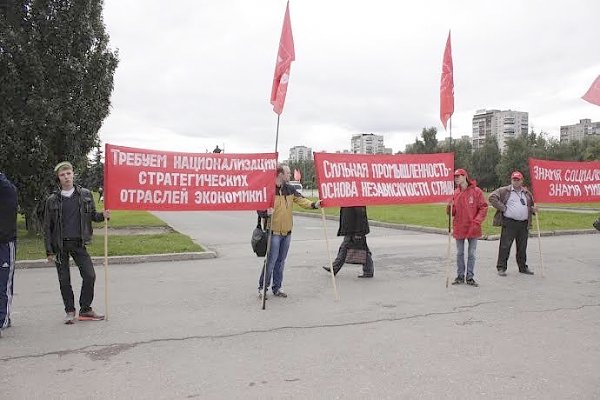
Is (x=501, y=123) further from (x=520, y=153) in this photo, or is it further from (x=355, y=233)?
(x=355, y=233)

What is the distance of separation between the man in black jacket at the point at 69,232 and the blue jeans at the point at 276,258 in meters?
2.14

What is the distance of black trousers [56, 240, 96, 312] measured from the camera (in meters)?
5.71

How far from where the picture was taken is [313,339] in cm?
505

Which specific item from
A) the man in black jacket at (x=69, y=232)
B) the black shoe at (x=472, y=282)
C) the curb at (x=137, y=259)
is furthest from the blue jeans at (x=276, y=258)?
the curb at (x=137, y=259)

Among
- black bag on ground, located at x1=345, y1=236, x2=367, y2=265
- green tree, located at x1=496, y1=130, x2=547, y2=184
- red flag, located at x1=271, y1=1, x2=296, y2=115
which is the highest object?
green tree, located at x1=496, y1=130, x2=547, y2=184

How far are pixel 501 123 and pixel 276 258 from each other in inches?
4854

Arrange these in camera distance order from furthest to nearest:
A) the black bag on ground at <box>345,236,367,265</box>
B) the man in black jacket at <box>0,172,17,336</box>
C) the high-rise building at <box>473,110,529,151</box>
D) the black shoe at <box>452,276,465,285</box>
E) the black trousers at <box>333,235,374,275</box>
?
the high-rise building at <box>473,110,529,151</box> < the black trousers at <box>333,235,374,275</box> < the black bag on ground at <box>345,236,367,265</box> < the black shoe at <box>452,276,465,285</box> < the man in black jacket at <box>0,172,17,336</box>

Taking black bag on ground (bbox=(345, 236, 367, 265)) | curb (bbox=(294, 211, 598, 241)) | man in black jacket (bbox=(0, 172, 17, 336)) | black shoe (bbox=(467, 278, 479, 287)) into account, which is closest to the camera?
man in black jacket (bbox=(0, 172, 17, 336))

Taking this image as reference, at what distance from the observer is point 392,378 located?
13.1 ft

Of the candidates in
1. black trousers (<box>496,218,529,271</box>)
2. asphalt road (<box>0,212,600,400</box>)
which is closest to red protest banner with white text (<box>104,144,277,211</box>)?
asphalt road (<box>0,212,600,400</box>)

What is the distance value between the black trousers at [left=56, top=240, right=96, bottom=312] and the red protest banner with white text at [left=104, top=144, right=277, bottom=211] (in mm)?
867

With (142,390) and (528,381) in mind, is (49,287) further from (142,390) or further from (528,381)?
(528,381)

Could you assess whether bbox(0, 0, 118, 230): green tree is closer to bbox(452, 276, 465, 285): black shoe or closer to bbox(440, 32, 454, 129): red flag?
bbox(440, 32, 454, 129): red flag

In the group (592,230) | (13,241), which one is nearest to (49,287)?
(13,241)
